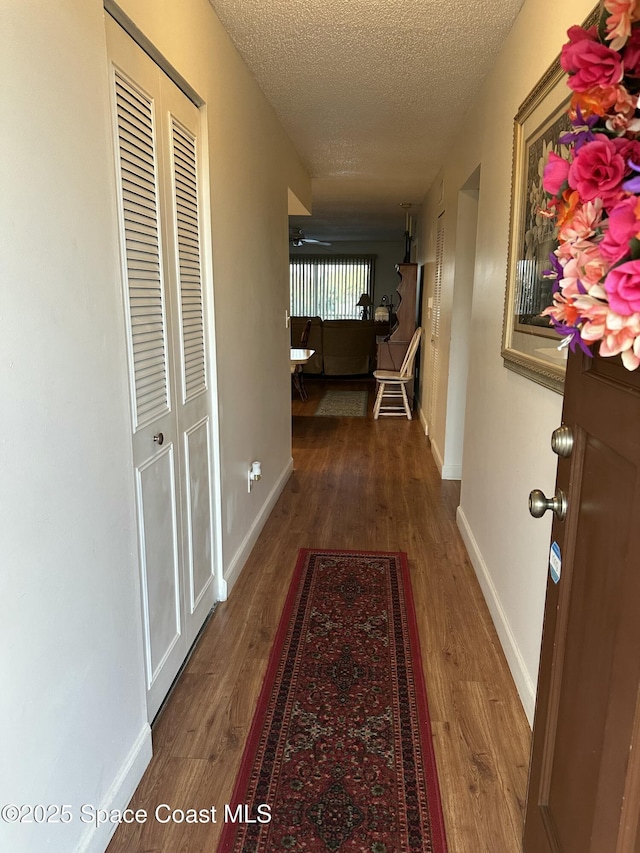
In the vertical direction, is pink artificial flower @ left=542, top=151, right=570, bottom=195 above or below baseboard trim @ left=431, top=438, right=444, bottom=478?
above

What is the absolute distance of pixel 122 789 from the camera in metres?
1.46

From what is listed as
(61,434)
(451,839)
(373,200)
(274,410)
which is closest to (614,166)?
(61,434)

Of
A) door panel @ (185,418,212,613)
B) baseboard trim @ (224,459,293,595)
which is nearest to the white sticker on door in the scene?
door panel @ (185,418,212,613)

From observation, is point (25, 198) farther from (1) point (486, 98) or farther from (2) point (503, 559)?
(1) point (486, 98)

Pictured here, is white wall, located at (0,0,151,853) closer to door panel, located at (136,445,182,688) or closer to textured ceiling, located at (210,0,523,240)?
door panel, located at (136,445,182,688)

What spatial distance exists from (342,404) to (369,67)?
467 cm

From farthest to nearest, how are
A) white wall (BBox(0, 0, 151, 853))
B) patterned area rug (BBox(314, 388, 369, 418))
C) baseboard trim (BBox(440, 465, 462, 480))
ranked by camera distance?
1. patterned area rug (BBox(314, 388, 369, 418))
2. baseboard trim (BBox(440, 465, 462, 480))
3. white wall (BBox(0, 0, 151, 853))

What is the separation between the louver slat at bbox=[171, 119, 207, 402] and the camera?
198 centimetres

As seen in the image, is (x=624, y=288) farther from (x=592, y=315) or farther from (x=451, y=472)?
(x=451, y=472)

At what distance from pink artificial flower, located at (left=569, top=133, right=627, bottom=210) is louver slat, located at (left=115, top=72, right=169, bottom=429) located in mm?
1181

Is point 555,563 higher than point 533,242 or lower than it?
lower

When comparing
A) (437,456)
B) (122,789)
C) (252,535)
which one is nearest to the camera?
(122,789)

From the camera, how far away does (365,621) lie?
238 cm

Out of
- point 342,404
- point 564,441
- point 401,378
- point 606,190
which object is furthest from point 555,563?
point 342,404
